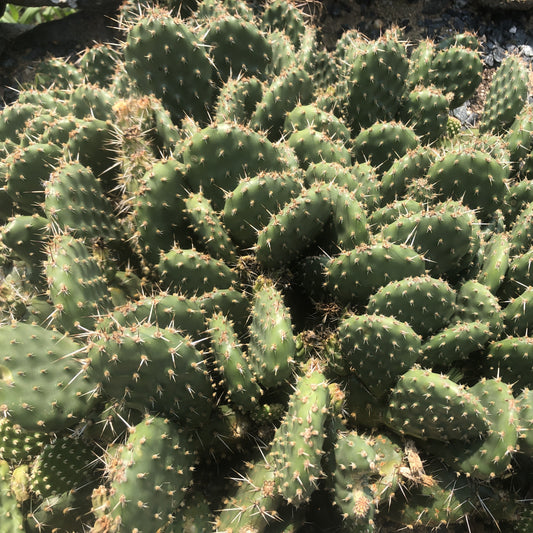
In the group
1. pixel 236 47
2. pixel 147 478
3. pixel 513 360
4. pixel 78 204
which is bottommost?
pixel 147 478

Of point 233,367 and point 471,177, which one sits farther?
point 471,177

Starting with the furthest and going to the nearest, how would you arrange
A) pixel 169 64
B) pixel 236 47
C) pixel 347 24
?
pixel 347 24 < pixel 236 47 < pixel 169 64

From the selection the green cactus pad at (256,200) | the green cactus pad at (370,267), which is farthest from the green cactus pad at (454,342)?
the green cactus pad at (256,200)

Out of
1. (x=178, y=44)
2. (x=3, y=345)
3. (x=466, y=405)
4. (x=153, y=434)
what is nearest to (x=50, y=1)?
(x=178, y=44)

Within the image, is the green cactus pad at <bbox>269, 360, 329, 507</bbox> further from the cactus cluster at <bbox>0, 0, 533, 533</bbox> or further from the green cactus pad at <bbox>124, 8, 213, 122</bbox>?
the green cactus pad at <bbox>124, 8, 213, 122</bbox>

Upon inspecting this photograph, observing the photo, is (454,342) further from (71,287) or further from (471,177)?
(71,287)

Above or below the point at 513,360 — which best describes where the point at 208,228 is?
above

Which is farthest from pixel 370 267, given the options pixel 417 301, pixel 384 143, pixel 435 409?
pixel 384 143

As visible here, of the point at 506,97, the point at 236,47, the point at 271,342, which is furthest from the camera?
the point at 506,97

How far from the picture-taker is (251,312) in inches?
80.0

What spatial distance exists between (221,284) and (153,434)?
2.32 feet

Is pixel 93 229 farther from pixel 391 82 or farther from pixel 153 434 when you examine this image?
pixel 391 82

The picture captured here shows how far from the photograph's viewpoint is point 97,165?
2.47 meters

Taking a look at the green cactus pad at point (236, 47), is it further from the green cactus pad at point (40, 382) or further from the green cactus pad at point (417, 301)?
the green cactus pad at point (40, 382)
